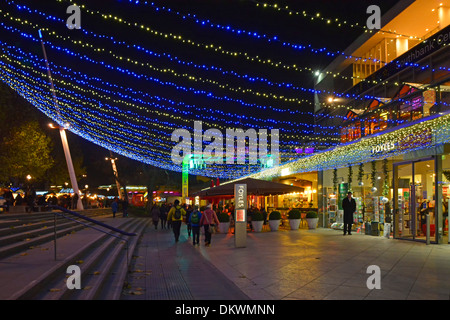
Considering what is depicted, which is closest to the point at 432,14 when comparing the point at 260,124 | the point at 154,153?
the point at 260,124

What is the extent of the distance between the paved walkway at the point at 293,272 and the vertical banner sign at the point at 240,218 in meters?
0.31

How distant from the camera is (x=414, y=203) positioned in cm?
1370

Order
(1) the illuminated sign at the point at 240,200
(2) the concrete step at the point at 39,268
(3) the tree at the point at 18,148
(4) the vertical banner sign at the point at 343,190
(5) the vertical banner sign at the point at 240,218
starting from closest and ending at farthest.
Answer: (2) the concrete step at the point at 39,268 → (5) the vertical banner sign at the point at 240,218 → (1) the illuminated sign at the point at 240,200 → (4) the vertical banner sign at the point at 343,190 → (3) the tree at the point at 18,148

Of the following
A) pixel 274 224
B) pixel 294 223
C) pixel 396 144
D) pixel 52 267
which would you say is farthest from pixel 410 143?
pixel 52 267

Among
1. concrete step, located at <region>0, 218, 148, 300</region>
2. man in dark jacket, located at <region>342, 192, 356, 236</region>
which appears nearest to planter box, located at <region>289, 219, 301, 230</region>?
man in dark jacket, located at <region>342, 192, 356, 236</region>

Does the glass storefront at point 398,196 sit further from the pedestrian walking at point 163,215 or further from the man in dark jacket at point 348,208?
the pedestrian walking at point 163,215

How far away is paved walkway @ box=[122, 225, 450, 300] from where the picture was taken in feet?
21.0

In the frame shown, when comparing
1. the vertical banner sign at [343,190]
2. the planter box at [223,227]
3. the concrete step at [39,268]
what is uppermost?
the vertical banner sign at [343,190]

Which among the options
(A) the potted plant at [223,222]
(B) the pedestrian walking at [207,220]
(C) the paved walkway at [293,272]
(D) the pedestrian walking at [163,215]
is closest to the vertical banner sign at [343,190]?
(A) the potted plant at [223,222]
